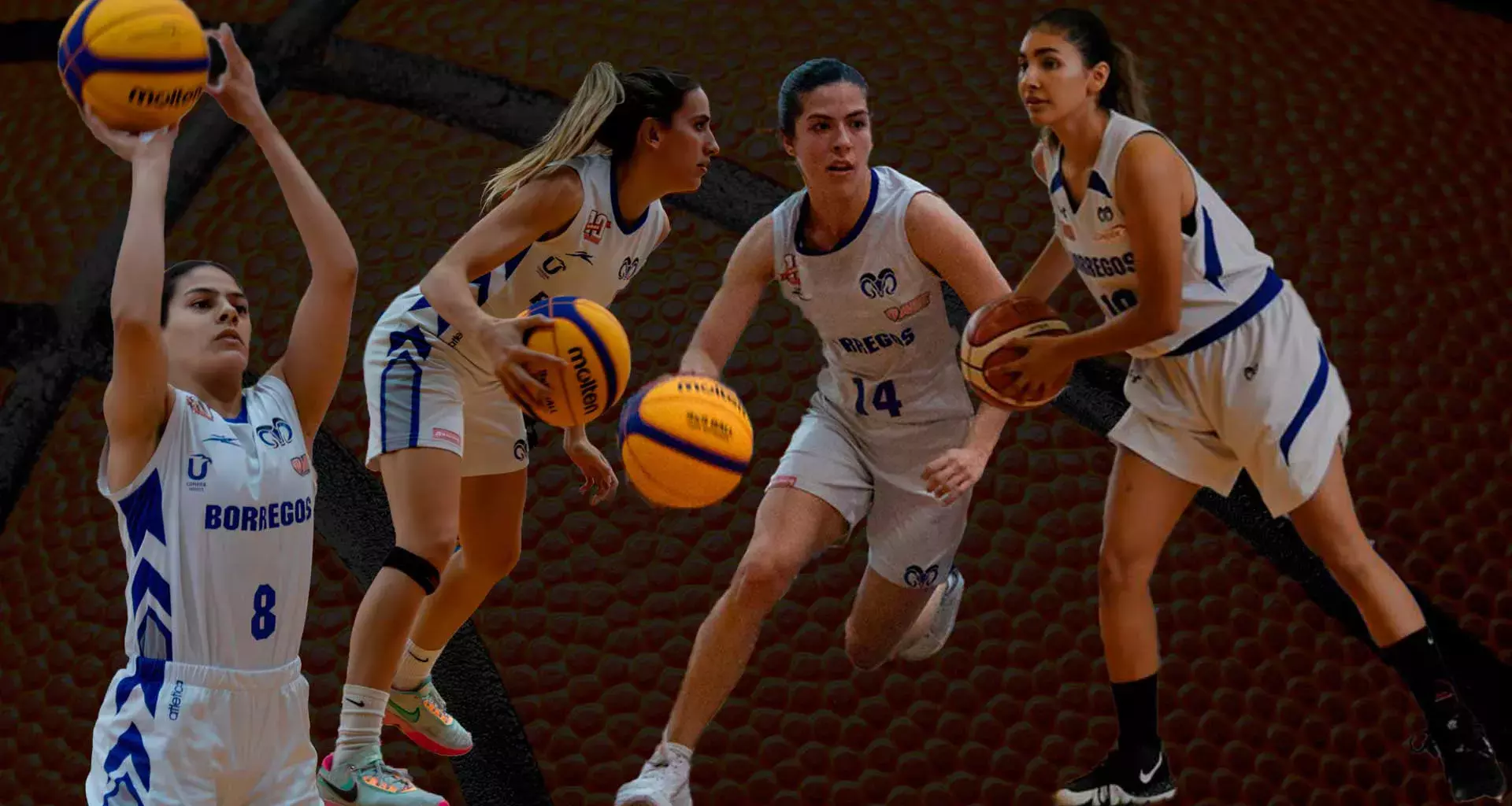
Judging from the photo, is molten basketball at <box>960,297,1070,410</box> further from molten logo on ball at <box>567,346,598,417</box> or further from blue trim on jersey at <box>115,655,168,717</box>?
Answer: blue trim on jersey at <box>115,655,168,717</box>

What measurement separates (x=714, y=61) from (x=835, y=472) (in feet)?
4.11

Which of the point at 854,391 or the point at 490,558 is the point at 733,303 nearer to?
the point at 854,391

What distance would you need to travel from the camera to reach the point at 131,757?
2.27 metres

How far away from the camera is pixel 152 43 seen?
7.93 ft

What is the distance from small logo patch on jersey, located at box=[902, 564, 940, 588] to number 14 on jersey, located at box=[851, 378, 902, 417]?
0.34m

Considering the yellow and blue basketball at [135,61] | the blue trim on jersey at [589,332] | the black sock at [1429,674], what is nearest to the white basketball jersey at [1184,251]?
the black sock at [1429,674]

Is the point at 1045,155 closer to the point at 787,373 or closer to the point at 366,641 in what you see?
the point at 787,373

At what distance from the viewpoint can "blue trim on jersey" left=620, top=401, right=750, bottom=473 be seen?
8.85ft

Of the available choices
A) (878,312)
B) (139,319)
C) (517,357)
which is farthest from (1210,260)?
(139,319)

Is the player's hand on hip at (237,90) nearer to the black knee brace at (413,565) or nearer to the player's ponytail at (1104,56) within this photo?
the black knee brace at (413,565)

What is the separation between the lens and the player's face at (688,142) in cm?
305

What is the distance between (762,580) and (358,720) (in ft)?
2.80

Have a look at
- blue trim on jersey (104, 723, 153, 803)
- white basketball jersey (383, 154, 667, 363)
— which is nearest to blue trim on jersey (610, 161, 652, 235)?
white basketball jersey (383, 154, 667, 363)

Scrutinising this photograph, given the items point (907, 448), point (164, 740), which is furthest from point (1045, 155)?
point (164, 740)
